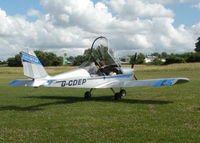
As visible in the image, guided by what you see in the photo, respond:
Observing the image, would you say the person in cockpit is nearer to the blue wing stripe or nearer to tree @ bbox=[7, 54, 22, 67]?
the blue wing stripe

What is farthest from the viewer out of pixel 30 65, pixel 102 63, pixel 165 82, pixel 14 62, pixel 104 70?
pixel 14 62

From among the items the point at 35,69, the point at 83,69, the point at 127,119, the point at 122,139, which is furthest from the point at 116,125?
the point at 83,69

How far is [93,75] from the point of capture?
34.7 feet

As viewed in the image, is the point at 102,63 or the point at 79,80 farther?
the point at 102,63

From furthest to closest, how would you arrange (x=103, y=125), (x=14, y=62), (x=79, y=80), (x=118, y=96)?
(x=14, y=62) < (x=118, y=96) < (x=79, y=80) < (x=103, y=125)

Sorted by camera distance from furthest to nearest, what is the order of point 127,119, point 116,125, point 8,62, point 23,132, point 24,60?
point 8,62 < point 24,60 < point 127,119 < point 116,125 < point 23,132

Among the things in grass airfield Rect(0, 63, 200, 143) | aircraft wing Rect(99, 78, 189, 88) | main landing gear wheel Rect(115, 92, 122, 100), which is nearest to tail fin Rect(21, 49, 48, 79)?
grass airfield Rect(0, 63, 200, 143)

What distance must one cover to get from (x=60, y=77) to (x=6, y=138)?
13.6ft

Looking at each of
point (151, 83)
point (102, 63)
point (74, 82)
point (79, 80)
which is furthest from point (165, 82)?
point (74, 82)

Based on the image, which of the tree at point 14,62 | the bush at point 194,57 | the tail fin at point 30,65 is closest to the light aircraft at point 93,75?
the tail fin at point 30,65

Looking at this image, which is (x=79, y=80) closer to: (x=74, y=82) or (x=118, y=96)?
(x=74, y=82)

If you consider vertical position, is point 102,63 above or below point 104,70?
above

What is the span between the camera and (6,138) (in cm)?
541

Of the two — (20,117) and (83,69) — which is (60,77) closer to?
(83,69)
